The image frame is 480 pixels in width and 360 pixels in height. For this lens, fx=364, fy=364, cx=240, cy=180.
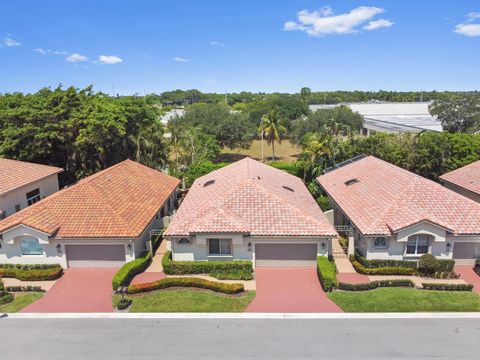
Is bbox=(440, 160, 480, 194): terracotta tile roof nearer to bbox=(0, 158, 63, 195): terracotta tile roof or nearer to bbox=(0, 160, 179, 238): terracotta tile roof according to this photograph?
bbox=(0, 160, 179, 238): terracotta tile roof

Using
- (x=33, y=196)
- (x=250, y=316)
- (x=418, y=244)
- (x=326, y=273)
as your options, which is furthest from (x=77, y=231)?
(x=418, y=244)

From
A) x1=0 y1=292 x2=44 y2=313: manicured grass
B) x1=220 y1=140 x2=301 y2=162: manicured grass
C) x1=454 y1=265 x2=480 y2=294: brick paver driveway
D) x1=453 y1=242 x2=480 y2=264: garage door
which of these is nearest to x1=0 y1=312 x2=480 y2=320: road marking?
x1=0 y1=292 x2=44 y2=313: manicured grass

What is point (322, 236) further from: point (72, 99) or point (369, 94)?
point (369, 94)

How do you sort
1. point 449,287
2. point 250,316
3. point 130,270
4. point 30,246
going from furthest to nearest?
point 30,246 → point 130,270 → point 449,287 → point 250,316

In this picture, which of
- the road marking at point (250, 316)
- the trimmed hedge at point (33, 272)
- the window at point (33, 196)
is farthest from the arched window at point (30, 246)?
the window at point (33, 196)

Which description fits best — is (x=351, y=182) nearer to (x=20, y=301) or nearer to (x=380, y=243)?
(x=380, y=243)

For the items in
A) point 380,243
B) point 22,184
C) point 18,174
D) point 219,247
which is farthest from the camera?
point 18,174

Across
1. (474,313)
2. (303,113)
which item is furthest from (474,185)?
(303,113)
